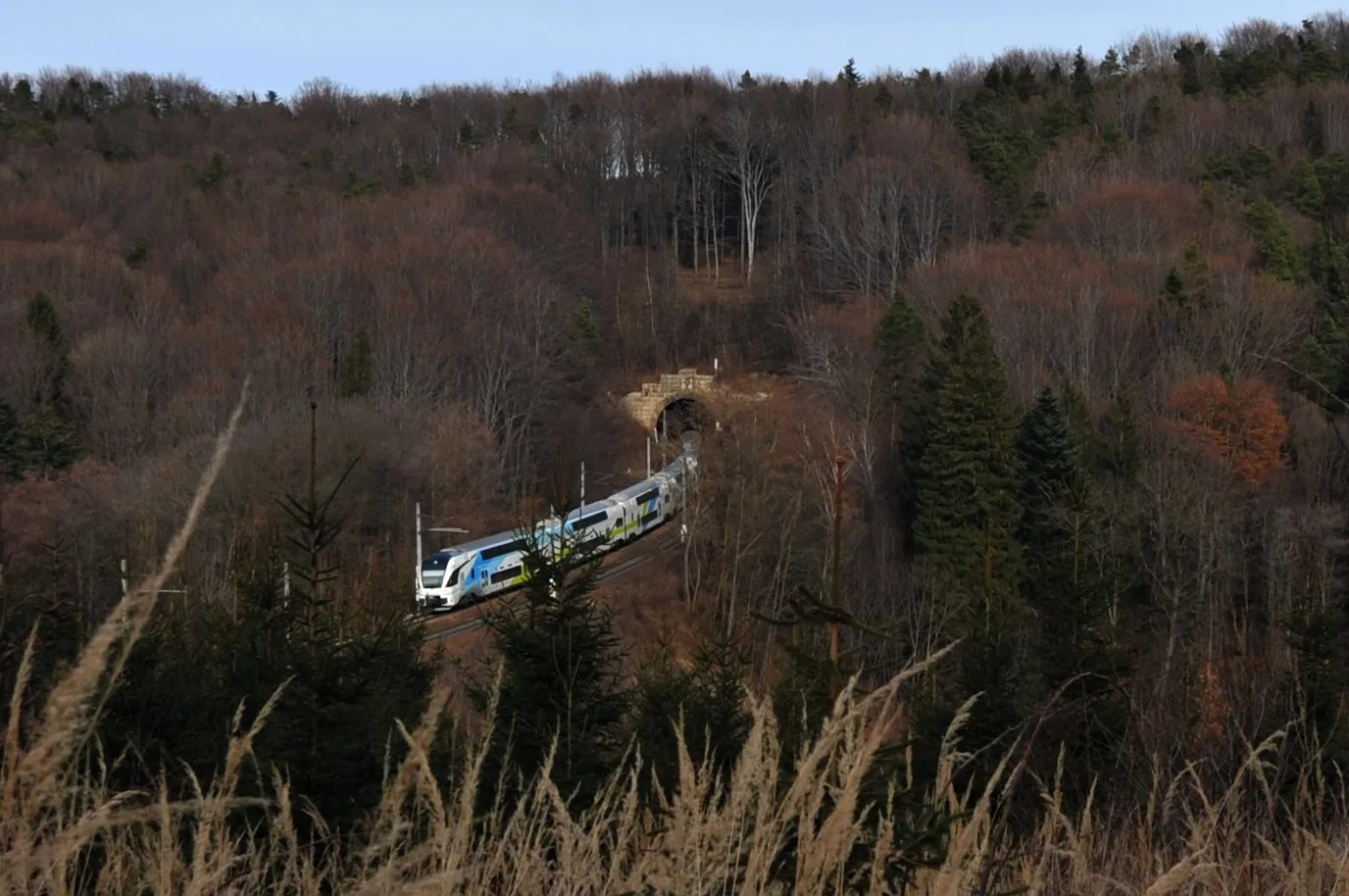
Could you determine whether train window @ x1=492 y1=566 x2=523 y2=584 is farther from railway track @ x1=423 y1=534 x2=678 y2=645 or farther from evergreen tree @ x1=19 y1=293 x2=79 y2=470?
evergreen tree @ x1=19 y1=293 x2=79 y2=470

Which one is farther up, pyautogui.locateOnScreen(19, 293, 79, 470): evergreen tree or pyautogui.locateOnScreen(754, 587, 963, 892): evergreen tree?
pyautogui.locateOnScreen(754, 587, 963, 892): evergreen tree

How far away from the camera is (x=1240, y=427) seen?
30.9 meters

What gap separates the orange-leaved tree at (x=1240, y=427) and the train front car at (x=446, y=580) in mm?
15850

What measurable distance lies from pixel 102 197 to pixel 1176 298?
45423 millimetres

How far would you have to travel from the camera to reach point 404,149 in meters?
75.2

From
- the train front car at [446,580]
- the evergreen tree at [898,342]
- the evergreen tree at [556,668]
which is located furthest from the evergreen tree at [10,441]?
the evergreen tree at [556,668]

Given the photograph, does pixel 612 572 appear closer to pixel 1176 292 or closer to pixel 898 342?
pixel 898 342

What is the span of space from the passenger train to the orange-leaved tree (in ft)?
36.7

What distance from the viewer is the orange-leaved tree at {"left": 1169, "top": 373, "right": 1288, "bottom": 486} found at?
30.4m

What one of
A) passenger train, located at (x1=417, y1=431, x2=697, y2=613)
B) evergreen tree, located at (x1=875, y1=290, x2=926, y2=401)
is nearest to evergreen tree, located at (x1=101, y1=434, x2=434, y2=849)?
passenger train, located at (x1=417, y1=431, x2=697, y2=613)

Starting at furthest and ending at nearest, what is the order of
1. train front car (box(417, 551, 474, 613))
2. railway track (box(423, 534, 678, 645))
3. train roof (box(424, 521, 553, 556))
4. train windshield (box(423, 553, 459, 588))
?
train roof (box(424, 521, 553, 556))
train windshield (box(423, 553, 459, 588))
train front car (box(417, 551, 474, 613))
railway track (box(423, 534, 678, 645))

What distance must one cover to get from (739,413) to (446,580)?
822 centimetres

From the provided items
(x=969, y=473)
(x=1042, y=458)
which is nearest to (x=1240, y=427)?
(x=1042, y=458)

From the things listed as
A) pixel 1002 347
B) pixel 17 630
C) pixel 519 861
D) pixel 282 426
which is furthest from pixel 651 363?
pixel 519 861
